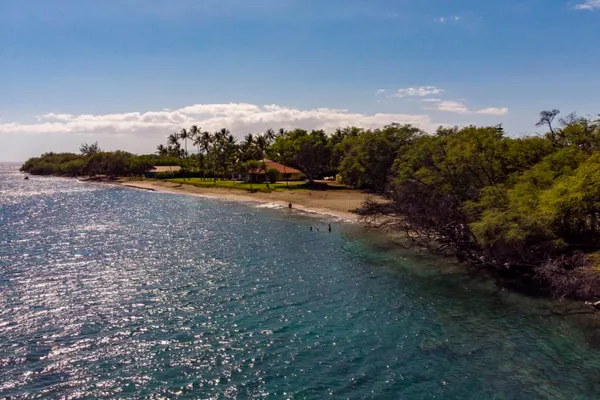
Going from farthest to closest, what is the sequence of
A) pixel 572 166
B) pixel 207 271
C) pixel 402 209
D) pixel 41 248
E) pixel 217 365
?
1. pixel 41 248
2. pixel 402 209
3. pixel 207 271
4. pixel 572 166
5. pixel 217 365

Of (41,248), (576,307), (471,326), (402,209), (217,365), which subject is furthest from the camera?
(41,248)

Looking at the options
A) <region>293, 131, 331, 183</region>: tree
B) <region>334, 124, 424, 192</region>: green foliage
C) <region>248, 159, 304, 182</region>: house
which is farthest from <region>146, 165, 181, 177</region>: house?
<region>334, 124, 424, 192</region>: green foliage

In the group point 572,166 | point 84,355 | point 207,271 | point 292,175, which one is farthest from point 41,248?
point 292,175

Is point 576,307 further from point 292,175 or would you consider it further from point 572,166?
point 292,175

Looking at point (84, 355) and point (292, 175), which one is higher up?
point (292, 175)

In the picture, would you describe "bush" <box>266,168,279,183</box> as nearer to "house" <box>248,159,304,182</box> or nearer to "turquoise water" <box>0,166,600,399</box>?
"house" <box>248,159,304,182</box>

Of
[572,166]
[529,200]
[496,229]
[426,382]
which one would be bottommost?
[426,382]

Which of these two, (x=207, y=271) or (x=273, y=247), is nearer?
(x=207, y=271)

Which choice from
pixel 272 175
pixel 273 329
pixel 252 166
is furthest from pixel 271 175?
pixel 273 329

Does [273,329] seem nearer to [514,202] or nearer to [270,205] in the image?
[514,202]
